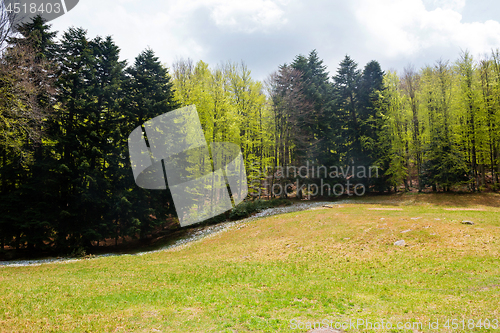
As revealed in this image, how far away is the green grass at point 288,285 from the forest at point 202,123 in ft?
26.4

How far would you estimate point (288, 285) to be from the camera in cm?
834

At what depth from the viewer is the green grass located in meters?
5.63

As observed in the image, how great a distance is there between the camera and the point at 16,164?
19.0 m

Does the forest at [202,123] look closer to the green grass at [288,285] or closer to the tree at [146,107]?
the tree at [146,107]

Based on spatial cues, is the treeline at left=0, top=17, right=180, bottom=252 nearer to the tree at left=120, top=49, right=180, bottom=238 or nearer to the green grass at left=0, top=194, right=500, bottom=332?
the tree at left=120, top=49, right=180, bottom=238

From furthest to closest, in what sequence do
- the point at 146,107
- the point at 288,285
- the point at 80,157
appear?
the point at 146,107
the point at 80,157
the point at 288,285

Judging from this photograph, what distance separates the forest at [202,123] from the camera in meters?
18.6

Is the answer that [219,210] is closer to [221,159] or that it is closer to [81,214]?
[221,159]

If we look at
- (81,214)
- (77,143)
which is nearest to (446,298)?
(81,214)

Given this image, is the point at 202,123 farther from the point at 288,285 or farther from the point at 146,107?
the point at 288,285

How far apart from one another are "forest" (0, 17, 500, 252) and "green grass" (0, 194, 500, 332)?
8052 millimetres

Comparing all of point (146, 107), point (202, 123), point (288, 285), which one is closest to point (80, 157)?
point (146, 107)

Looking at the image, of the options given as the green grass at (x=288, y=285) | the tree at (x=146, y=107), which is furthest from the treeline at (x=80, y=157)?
the green grass at (x=288, y=285)

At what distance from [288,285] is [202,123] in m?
19.4
